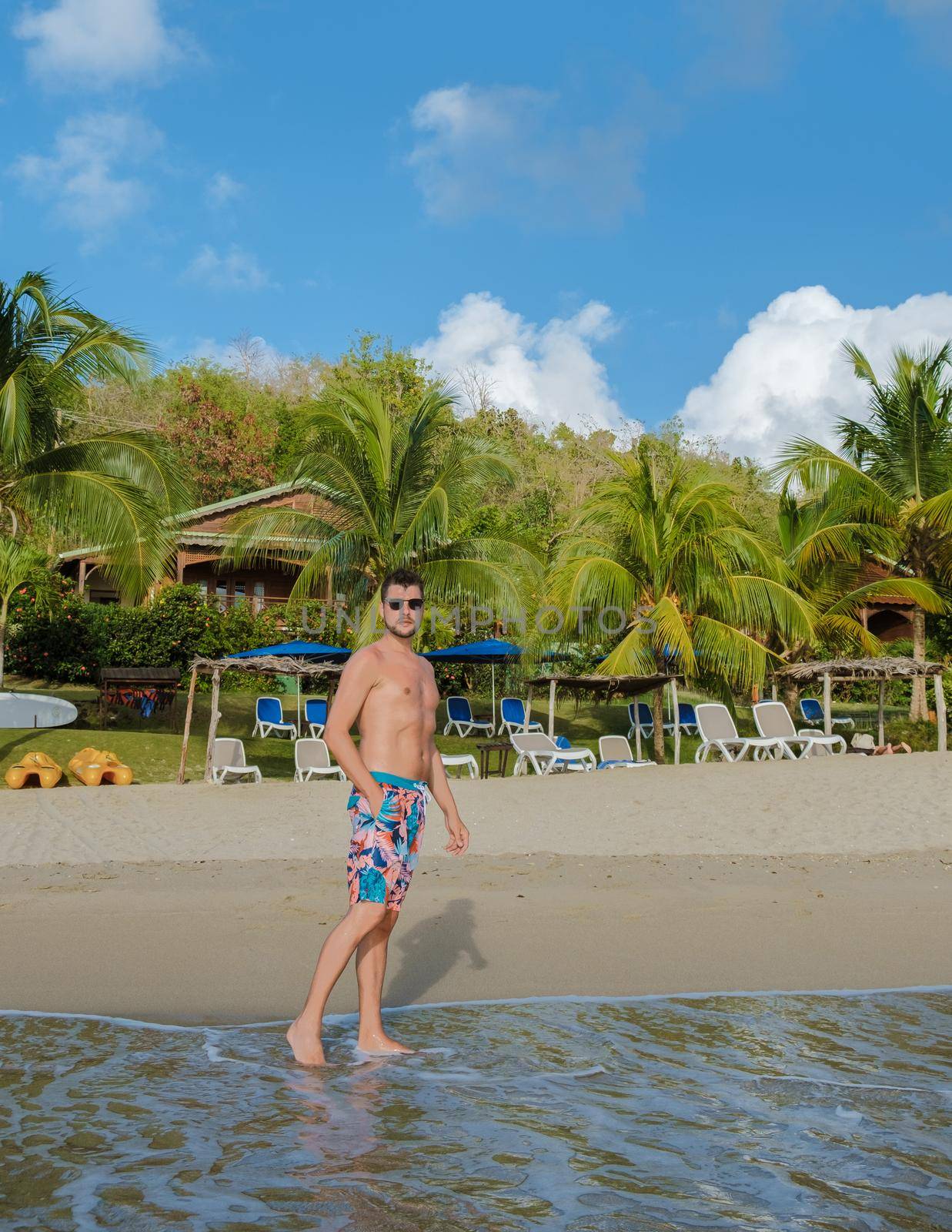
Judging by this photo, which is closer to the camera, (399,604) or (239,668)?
(399,604)

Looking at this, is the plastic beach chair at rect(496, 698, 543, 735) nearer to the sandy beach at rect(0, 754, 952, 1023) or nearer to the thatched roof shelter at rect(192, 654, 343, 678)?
the thatched roof shelter at rect(192, 654, 343, 678)

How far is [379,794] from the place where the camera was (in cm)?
381

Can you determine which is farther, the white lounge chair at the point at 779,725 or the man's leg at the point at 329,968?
the white lounge chair at the point at 779,725

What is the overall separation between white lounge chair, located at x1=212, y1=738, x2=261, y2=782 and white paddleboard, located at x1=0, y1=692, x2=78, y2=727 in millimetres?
4007

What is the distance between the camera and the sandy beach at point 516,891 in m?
5.22

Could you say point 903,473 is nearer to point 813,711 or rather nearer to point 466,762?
point 813,711

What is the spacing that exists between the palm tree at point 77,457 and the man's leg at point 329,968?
11406 mm

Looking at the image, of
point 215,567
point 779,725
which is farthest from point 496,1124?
point 215,567

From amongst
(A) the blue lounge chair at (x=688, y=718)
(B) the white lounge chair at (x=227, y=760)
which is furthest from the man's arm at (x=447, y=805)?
(A) the blue lounge chair at (x=688, y=718)

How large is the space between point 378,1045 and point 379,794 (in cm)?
94

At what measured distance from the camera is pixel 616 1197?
9.06 feet

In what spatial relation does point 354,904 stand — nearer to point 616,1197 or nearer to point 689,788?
point 616,1197

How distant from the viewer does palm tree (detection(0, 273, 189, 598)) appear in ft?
46.5

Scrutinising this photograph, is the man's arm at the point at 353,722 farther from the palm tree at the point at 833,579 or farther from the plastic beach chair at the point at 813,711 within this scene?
the plastic beach chair at the point at 813,711
